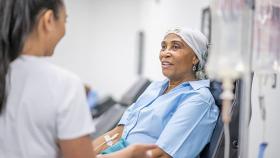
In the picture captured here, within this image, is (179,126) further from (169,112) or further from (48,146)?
(48,146)

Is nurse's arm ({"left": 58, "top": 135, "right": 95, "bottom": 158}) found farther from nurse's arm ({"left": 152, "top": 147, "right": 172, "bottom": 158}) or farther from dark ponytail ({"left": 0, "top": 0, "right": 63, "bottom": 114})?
nurse's arm ({"left": 152, "top": 147, "right": 172, "bottom": 158})

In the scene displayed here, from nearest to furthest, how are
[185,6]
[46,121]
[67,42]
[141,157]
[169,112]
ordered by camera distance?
[46,121] → [141,157] → [169,112] → [185,6] → [67,42]

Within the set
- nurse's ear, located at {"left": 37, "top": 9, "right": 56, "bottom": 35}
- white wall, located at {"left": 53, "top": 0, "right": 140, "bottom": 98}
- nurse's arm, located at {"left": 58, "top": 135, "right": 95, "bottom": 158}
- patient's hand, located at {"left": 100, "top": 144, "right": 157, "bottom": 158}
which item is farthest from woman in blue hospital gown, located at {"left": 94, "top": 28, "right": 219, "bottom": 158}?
white wall, located at {"left": 53, "top": 0, "right": 140, "bottom": 98}

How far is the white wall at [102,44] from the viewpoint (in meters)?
6.63

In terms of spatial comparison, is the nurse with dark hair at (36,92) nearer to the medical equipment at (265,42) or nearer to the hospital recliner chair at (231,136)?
the medical equipment at (265,42)

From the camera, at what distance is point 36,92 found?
1079 mm

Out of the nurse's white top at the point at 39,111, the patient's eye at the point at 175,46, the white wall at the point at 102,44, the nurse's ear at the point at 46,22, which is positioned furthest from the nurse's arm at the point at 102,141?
the white wall at the point at 102,44

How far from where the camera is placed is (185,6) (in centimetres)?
359

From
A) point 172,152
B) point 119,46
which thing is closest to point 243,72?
point 172,152

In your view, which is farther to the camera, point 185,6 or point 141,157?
point 185,6

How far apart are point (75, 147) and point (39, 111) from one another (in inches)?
5.4

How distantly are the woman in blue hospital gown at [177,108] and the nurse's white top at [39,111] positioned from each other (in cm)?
64

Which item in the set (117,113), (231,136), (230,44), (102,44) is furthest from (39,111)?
(102,44)

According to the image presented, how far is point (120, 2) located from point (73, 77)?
5780 mm
